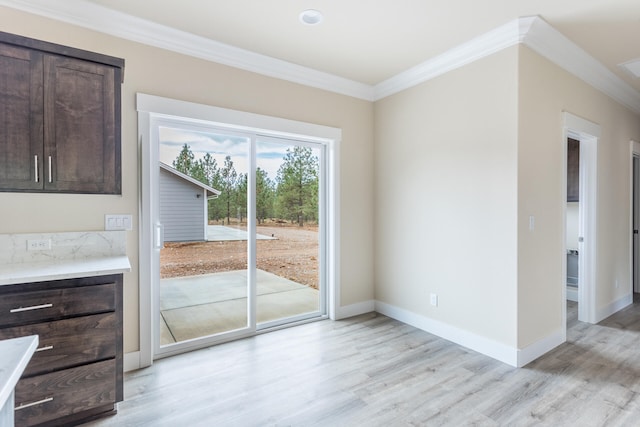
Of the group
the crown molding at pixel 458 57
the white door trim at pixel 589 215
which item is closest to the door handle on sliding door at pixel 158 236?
the crown molding at pixel 458 57

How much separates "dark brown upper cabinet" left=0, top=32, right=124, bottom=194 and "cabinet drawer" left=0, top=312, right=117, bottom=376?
0.84 m

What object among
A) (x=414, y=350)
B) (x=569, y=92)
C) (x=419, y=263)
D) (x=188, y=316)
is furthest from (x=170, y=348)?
(x=569, y=92)

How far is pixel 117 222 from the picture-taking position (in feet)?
8.38

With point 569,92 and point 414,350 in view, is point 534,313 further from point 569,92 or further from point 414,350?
point 569,92

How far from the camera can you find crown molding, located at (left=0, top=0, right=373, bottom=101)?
232 cm

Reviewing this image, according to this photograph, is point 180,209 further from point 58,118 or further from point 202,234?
point 58,118

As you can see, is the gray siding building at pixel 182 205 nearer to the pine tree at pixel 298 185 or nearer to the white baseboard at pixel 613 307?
the pine tree at pixel 298 185

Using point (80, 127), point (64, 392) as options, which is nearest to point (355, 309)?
point (64, 392)

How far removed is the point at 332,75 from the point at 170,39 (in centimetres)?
162

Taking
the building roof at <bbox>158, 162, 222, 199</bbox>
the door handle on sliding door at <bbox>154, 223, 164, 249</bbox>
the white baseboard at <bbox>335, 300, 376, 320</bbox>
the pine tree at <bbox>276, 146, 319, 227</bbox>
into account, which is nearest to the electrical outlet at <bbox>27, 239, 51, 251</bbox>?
the door handle on sliding door at <bbox>154, 223, 164, 249</bbox>

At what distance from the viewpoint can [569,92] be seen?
3166mm

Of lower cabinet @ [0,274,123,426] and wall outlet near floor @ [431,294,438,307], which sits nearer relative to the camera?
lower cabinet @ [0,274,123,426]

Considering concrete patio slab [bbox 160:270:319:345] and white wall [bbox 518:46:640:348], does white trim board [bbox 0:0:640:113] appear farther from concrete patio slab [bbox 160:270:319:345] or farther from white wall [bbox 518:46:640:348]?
concrete patio slab [bbox 160:270:319:345]

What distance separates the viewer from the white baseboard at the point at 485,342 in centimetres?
270
